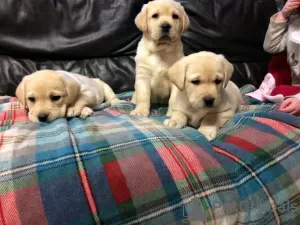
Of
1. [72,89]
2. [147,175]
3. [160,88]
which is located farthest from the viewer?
[160,88]

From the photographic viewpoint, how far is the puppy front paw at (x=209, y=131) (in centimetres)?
132

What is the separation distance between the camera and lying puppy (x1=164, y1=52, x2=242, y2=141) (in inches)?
54.7

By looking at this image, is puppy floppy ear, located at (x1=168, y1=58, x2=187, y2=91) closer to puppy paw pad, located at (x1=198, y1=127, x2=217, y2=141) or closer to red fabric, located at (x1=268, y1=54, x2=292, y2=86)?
puppy paw pad, located at (x1=198, y1=127, x2=217, y2=141)

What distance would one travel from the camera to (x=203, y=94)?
1.38 meters

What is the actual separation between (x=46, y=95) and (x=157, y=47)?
2.19 feet

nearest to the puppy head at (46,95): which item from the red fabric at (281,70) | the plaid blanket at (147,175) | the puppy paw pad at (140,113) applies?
the plaid blanket at (147,175)

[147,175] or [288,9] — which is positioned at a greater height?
[288,9]

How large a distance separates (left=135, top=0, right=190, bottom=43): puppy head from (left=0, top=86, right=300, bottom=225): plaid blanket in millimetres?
640

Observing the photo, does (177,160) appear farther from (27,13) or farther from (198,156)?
(27,13)

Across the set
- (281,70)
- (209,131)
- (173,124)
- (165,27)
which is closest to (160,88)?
(165,27)

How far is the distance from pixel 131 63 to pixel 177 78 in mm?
809

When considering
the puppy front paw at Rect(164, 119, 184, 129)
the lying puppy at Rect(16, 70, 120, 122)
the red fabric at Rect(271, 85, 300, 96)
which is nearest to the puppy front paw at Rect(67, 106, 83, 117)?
the lying puppy at Rect(16, 70, 120, 122)

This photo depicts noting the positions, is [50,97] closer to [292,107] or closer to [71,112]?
[71,112]

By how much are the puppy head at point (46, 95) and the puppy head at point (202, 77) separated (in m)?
0.53
